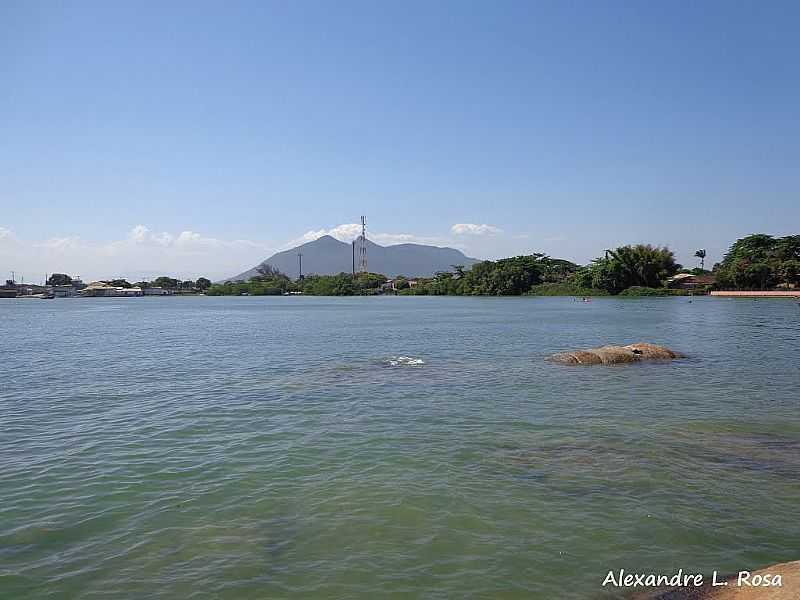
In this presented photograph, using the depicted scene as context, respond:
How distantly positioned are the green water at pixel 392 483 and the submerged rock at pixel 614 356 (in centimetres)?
251

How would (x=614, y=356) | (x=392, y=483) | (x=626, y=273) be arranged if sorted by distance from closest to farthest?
1. (x=392, y=483)
2. (x=614, y=356)
3. (x=626, y=273)

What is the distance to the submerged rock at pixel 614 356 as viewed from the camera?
24.5m

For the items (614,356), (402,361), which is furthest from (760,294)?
(402,361)

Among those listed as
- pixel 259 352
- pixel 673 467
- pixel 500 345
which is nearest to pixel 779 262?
pixel 500 345

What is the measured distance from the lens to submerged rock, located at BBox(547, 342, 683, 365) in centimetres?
2452

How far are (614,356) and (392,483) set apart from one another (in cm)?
1765

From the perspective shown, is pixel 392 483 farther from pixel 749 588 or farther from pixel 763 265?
pixel 763 265

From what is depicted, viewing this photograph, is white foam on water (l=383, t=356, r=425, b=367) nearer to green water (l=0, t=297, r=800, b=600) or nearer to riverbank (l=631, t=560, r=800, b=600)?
green water (l=0, t=297, r=800, b=600)

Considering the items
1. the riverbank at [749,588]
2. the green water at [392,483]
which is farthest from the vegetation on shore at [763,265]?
Answer: the riverbank at [749,588]

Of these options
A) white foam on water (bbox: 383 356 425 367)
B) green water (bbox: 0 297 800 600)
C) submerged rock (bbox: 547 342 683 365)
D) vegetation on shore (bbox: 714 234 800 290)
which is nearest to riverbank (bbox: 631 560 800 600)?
green water (bbox: 0 297 800 600)

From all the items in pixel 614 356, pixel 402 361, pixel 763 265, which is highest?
pixel 763 265

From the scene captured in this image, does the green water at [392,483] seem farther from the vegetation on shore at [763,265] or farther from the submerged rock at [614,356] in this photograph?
the vegetation on shore at [763,265]

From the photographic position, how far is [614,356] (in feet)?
81.4

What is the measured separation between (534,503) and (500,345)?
25797mm
